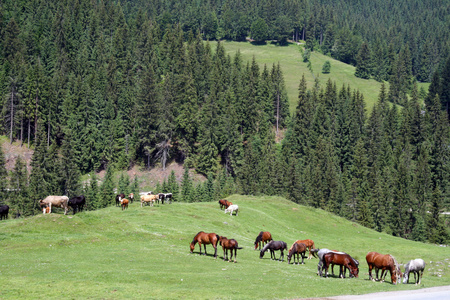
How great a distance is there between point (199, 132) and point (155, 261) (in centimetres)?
11149

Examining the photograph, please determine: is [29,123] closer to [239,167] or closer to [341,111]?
[239,167]

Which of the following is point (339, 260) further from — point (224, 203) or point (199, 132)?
point (199, 132)

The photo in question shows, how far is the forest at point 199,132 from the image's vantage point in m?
117

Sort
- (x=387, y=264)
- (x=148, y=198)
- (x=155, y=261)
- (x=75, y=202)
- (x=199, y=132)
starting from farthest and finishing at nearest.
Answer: (x=199, y=132), (x=148, y=198), (x=75, y=202), (x=155, y=261), (x=387, y=264)

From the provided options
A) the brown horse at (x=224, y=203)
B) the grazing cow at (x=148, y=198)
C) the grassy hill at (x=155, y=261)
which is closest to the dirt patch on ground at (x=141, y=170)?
the brown horse at (x=224, y=203)

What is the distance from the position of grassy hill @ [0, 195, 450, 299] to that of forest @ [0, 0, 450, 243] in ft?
178

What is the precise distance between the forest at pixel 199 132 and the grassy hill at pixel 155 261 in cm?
5429

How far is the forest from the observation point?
384ft

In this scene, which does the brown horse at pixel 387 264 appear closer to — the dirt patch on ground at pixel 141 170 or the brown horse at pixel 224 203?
the brown horse at pixel 224 203

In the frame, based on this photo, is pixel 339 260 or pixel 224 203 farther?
pixel 224 203

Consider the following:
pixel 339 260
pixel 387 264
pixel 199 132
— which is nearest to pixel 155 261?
pixel 339 260

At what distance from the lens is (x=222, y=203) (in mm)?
67250

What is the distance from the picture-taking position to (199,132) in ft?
482

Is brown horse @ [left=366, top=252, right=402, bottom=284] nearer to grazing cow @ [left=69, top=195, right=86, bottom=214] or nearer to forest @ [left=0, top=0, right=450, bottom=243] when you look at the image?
grazing cow @ [left=69, top=195, right=86, bottom=214]
